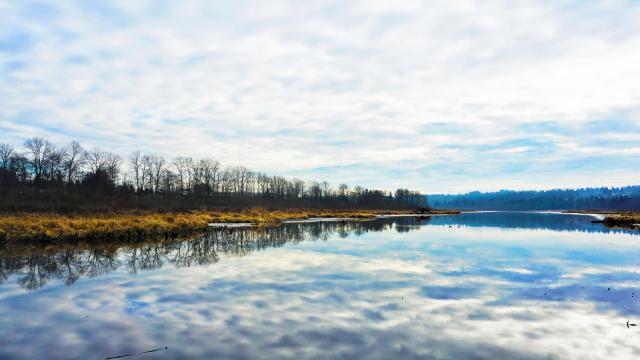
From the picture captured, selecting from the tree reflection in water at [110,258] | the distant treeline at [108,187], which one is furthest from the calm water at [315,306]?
the distant treeline at [108,187]

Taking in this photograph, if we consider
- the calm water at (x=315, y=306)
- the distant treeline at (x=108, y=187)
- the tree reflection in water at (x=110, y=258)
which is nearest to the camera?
the calm water at (x=315, y=306)

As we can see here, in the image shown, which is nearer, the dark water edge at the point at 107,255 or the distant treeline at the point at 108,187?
the dark water edge at the point at 107,255

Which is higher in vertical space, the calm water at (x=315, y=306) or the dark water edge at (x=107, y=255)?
the dark water edge at (x=107, y=255)

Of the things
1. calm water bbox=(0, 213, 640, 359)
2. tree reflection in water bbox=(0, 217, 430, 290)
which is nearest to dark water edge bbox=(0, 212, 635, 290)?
tree reflection in water bbox=(0, 217, 430, 290)

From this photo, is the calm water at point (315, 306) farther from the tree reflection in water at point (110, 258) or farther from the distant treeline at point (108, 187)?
the distant treeline at point (108, 187)

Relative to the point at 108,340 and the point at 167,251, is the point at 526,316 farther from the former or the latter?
the point at 167,251

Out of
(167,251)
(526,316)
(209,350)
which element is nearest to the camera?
(209,350)

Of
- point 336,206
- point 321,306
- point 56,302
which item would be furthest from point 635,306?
point 336,206

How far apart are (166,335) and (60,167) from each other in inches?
3541

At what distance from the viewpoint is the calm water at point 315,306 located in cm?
648

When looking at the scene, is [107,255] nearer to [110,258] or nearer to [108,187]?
[110,258]

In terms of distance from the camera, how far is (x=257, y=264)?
14.9m

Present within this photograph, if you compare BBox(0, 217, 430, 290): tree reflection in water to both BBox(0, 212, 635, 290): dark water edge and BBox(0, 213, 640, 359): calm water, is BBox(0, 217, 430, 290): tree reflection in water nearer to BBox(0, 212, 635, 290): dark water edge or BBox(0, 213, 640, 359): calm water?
BBox(0, 212, 635, 290): dark water edge

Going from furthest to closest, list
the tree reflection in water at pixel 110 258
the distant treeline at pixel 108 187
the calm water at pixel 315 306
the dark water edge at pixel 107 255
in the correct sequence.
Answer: the distant treeline at pixel 108 187, the dark water edge at pixel 107 255, the tree reflection in water at pixel 110 258, the calm water at pixel 315 306
